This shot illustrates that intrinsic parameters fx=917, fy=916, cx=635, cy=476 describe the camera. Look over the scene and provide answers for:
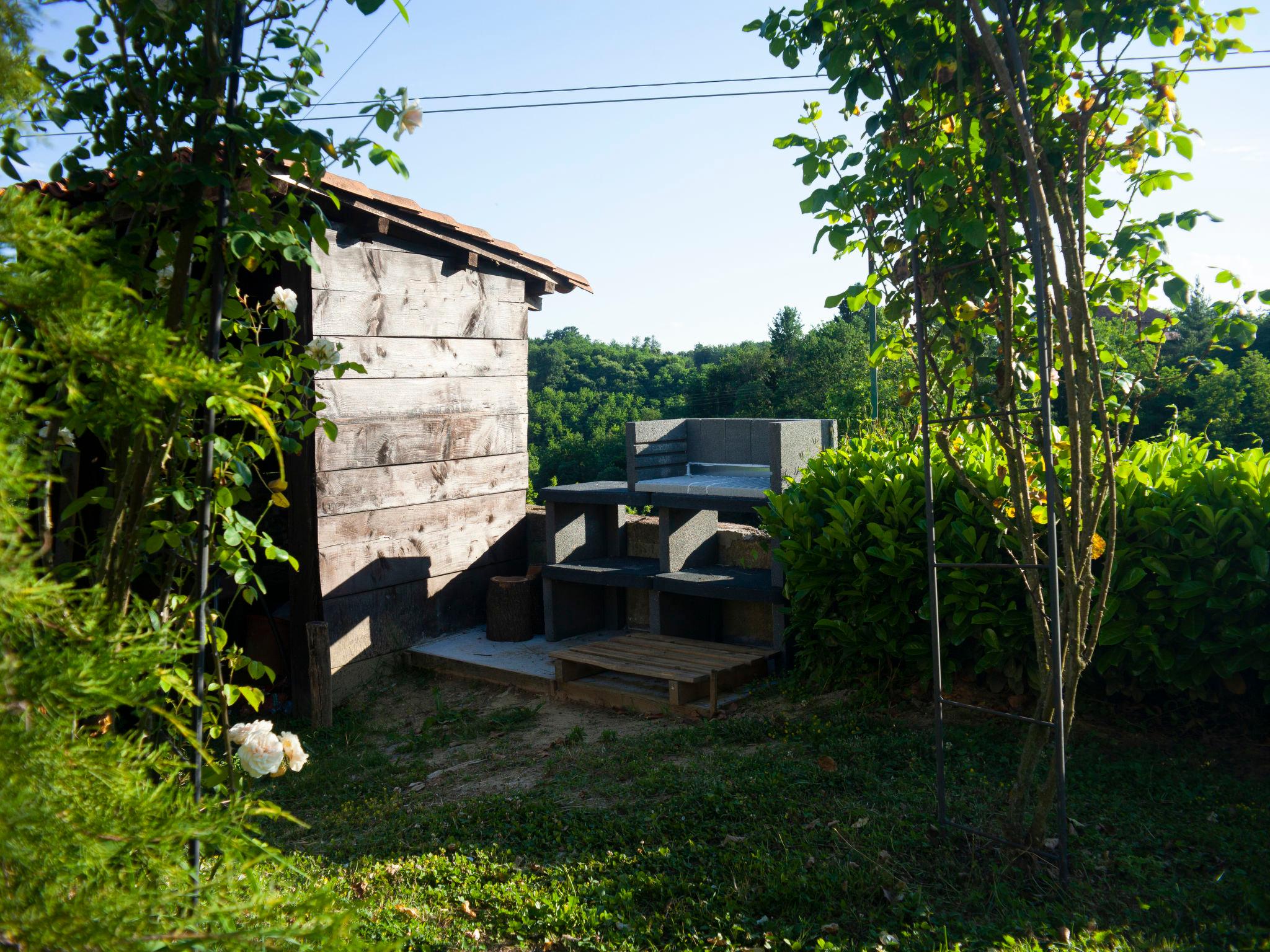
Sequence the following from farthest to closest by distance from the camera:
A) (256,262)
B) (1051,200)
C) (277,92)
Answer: (1051,200), (256,262), (277,92)

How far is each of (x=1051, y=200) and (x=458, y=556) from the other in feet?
18.4

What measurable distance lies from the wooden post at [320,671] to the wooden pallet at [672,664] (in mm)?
1651

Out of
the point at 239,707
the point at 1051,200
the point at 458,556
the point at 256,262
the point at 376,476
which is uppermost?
the point at 1051,200

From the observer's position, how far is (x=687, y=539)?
6871 mm

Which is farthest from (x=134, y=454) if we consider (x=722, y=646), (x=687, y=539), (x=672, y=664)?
(x=687, y=539)

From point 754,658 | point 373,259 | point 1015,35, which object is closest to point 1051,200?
point 1015,35

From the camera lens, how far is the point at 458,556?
25.3 feet

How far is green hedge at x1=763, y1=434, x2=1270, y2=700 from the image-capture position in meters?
4.18

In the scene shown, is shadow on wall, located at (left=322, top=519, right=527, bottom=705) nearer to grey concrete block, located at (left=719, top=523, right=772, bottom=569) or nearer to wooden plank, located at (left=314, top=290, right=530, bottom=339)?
wooden plank, located at (left=314, top=290, right=530, bottom=339)

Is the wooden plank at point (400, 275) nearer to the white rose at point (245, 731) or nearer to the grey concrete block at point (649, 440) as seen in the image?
the grey concrete block at point (649, 440)

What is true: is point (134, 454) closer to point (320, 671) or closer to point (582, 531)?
point (320, 671)

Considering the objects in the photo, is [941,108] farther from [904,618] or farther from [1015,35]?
[904,618]

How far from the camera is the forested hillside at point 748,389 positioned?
31531 millimetres

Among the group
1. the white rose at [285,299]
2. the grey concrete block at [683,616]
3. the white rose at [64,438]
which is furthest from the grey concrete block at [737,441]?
the white rose at [64,438]
